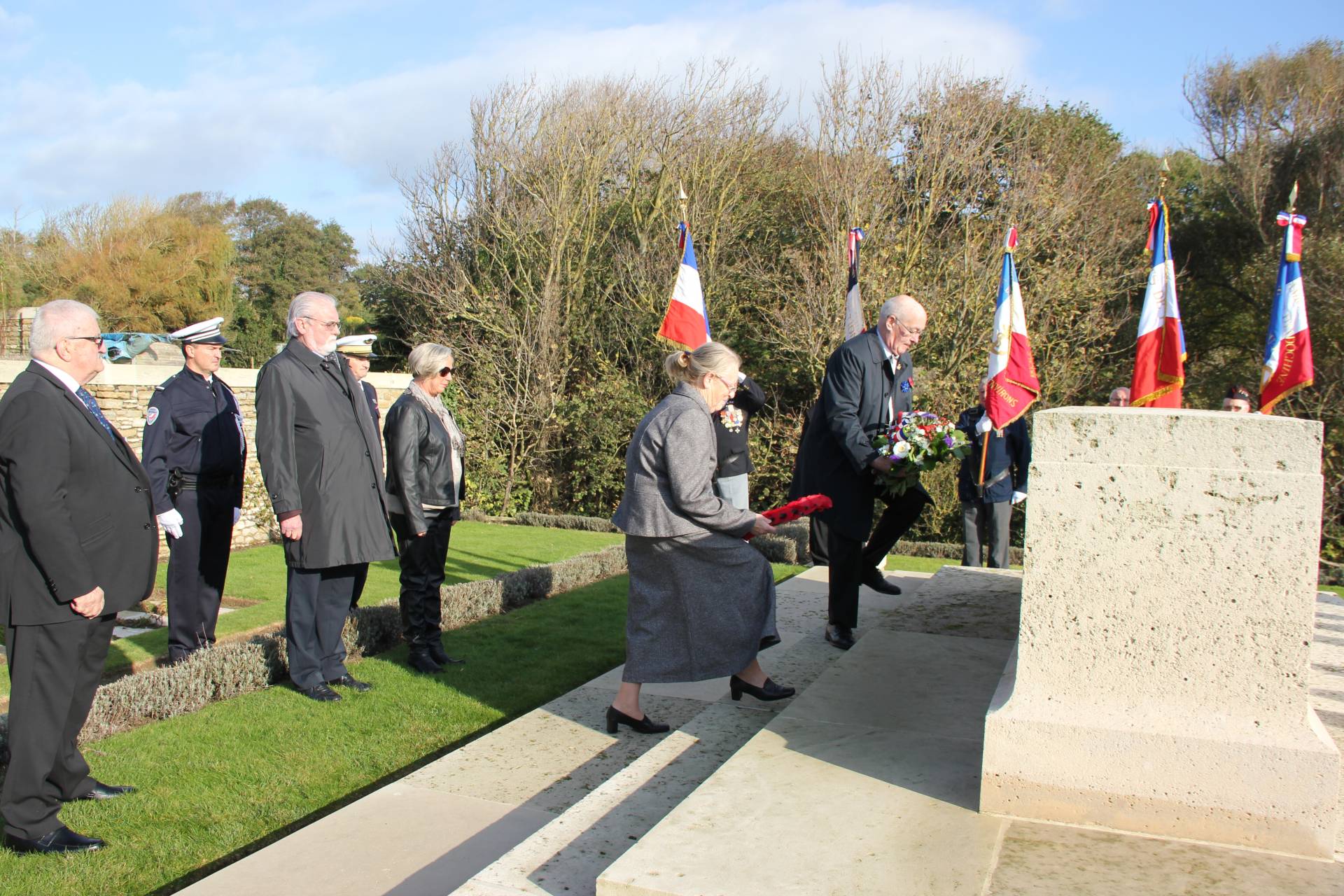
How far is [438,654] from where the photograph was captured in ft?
19.6

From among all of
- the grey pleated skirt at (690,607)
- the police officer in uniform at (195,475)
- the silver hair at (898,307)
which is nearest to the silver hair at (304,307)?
the police officer in uniform at (195,475)

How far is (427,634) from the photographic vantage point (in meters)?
5.92

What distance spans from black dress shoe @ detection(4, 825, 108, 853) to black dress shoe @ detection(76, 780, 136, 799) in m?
0.37

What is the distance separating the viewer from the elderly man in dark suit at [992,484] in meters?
8.59

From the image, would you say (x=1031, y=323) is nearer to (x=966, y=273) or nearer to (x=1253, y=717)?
(x=966, y=273)

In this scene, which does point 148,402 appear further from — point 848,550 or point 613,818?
point 613,818

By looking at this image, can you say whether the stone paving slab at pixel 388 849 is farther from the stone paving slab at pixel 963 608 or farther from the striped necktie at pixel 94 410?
the stone paving slab at pixel 963 608

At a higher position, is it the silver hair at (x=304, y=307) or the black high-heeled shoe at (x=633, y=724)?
the silver hair at (x=304, y=307)

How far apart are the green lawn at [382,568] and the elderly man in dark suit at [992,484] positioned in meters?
4.73

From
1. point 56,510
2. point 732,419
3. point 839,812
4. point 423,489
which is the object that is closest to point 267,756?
point 56,510

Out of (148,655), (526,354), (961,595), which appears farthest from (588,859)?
(526,354)

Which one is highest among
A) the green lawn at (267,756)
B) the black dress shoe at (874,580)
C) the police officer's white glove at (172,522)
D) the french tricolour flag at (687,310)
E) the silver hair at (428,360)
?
the french tricolour flag at (687,310)

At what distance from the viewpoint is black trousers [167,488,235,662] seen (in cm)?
599

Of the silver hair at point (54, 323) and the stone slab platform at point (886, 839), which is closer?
the stone slab platform at point (886, 839)
